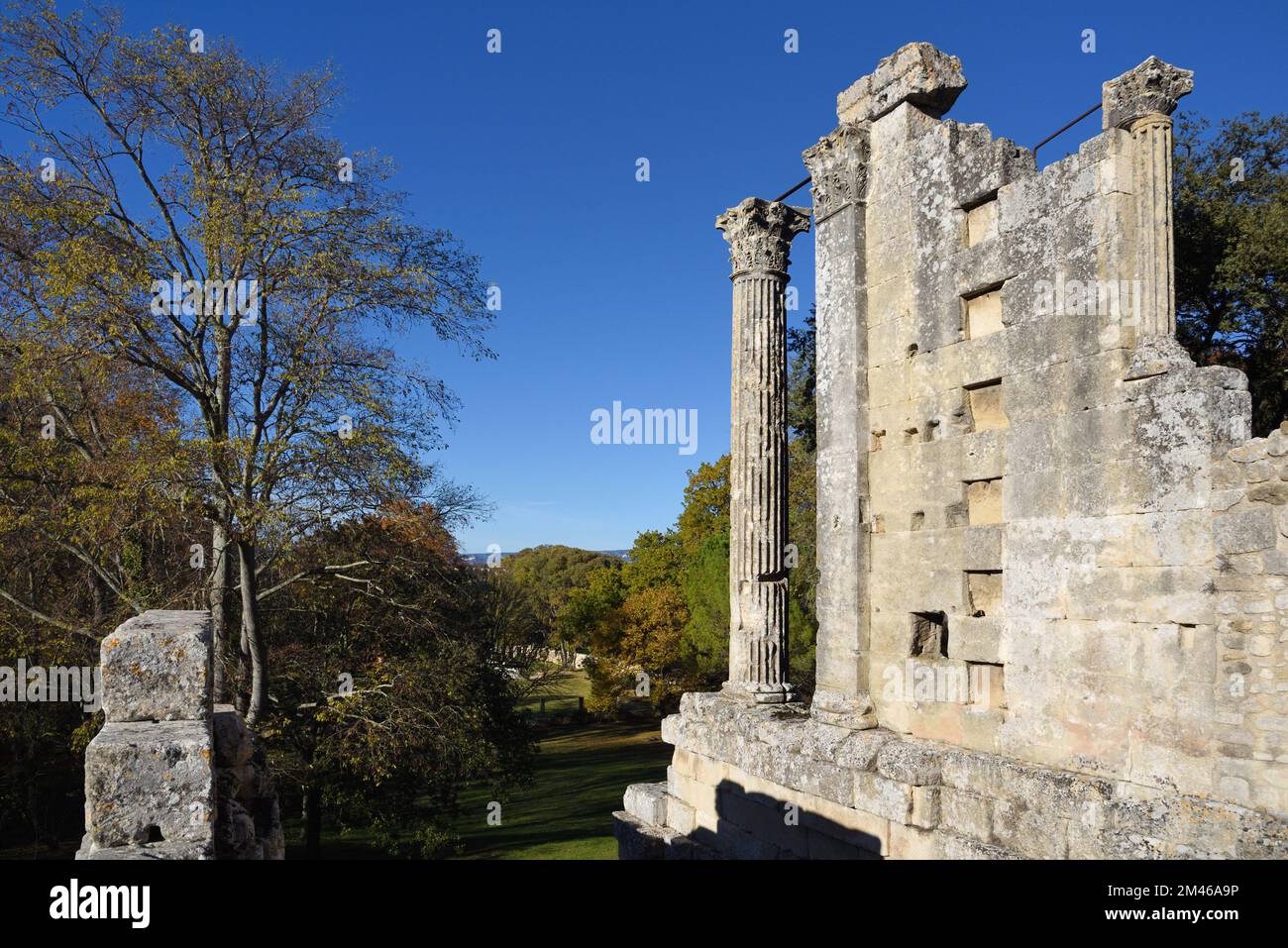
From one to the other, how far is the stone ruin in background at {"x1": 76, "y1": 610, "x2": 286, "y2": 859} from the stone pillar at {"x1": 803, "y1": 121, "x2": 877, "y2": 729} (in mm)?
5061

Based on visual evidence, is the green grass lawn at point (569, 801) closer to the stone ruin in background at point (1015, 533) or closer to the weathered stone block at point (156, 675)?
the stone ruin in background at point (1015, 533)

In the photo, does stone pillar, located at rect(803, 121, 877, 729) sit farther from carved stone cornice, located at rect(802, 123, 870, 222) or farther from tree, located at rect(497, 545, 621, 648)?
tree, located at rect(497, 545, 621, 648)

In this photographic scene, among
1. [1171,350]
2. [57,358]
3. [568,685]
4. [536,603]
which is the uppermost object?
[57,358]

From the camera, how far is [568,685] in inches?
2035

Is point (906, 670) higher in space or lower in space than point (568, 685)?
higher

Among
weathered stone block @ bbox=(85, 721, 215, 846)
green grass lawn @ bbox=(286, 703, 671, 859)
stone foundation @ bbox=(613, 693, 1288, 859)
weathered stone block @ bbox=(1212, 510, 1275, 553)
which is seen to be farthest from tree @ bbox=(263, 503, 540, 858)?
weathered stone block @ bbox=(1212, 510, 1275, 553)

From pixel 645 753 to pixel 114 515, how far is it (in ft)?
74.7

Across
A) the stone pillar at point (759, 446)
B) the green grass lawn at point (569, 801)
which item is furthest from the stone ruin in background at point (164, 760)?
the green grass lawn at point (569, 801)

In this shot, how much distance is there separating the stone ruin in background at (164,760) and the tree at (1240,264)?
1408cm

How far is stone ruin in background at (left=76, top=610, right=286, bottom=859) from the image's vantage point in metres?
3.71

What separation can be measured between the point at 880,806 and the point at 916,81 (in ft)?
20.8

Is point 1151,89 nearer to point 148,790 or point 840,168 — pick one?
point 840,168
